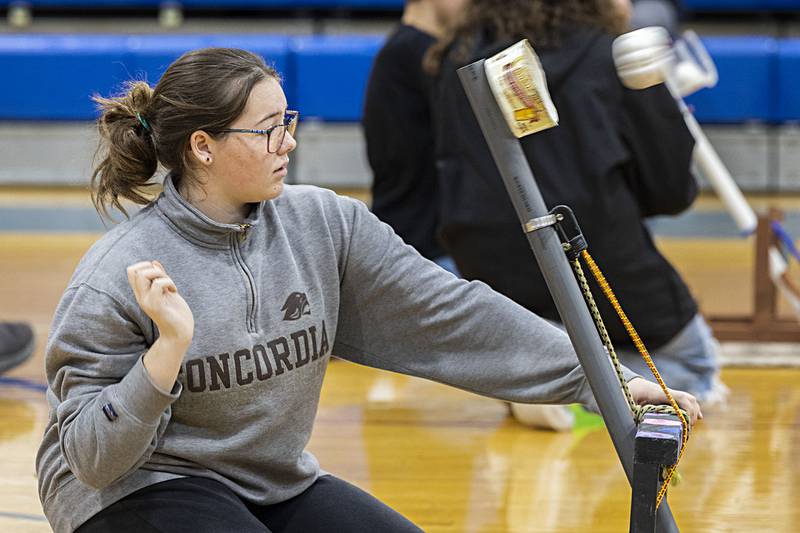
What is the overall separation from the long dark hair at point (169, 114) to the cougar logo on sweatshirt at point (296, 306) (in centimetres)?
22

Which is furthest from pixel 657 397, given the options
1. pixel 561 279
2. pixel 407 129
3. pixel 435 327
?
pixel 407 129

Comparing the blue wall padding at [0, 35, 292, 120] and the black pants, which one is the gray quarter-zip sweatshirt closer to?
the black pants

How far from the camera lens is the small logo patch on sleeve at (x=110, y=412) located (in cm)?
148

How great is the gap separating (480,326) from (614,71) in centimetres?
120

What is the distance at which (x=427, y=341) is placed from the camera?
1.84 m

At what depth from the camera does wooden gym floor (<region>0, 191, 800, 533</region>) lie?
239cm

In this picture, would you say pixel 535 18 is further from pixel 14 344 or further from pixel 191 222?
pixel 14 344

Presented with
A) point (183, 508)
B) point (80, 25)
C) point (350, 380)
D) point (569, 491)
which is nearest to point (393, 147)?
point (350, 380)

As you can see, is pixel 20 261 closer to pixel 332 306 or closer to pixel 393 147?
pixel 393 147

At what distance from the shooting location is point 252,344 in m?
1.65

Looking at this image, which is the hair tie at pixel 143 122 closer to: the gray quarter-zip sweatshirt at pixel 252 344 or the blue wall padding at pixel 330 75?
the gray quarter-zip sweatshirt at pixel 252 344

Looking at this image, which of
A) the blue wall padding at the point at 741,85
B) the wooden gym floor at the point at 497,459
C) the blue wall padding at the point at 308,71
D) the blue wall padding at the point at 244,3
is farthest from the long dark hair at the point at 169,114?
the blue wall padding at the point at 244,3

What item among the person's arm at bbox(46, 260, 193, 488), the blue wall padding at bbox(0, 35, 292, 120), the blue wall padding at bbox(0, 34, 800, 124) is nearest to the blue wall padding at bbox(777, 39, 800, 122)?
the blue wall padding at bbox(0, 34, 800, 124)

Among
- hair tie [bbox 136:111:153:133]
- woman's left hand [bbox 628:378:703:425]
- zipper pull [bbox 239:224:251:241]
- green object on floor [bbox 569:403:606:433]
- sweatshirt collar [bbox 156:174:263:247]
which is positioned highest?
hair tie [bbox 136:111:153:133]
